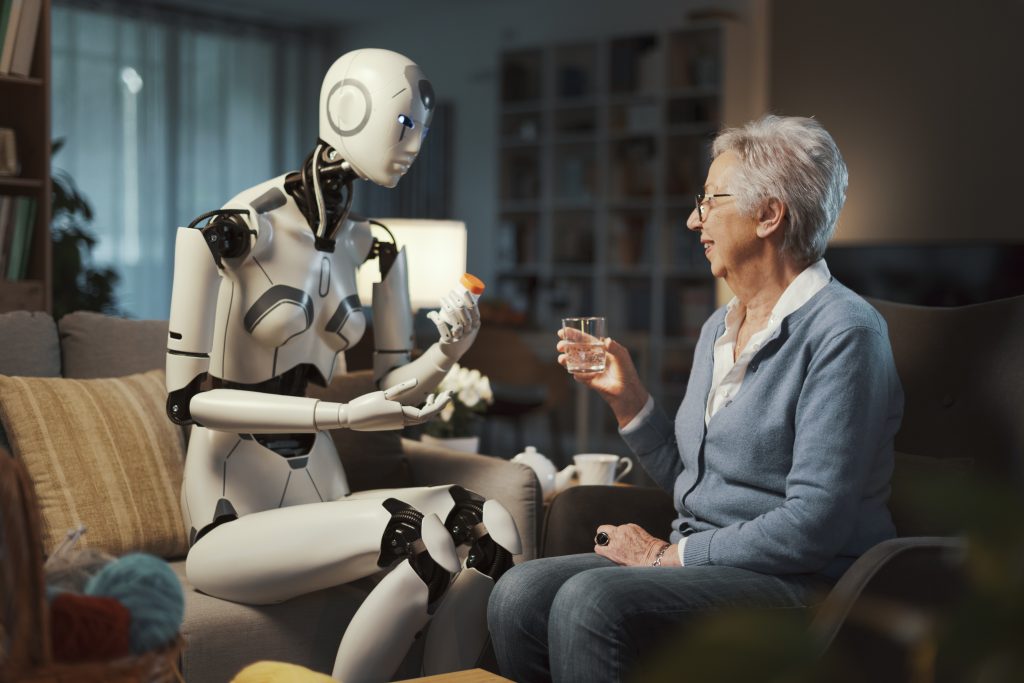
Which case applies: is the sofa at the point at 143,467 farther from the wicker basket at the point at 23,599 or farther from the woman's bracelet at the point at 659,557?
the wicker basket at the point at 23,599

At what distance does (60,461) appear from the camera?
1882 millimetres

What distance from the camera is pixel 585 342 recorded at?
5.89 feet

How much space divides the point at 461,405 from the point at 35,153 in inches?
71.4

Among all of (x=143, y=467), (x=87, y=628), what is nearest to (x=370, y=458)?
(x=143, y=467)

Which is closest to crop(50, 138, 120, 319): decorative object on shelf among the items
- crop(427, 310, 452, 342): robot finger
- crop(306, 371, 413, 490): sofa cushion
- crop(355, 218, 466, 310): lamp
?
crop(355, 218, 466, 310): lamp

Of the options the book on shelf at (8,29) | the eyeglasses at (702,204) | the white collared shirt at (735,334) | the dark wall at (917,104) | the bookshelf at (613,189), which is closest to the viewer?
the white collared shirt at (735,334)

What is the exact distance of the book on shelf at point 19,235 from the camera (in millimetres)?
3352

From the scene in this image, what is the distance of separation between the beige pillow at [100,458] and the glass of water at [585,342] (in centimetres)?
79

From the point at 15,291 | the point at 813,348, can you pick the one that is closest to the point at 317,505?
the point at 813,348

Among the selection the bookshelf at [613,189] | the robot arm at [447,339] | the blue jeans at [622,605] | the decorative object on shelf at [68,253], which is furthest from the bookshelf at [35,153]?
the bookshelf at [613,189]

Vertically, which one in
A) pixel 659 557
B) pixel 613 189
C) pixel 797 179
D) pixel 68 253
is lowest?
pixel 659 557

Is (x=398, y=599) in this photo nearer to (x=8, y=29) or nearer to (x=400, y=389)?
(x=400, y=389)

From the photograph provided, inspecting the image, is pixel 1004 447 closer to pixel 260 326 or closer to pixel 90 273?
pixel 260 326

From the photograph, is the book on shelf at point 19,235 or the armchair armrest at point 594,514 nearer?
the armchair armrest at point 594,514
